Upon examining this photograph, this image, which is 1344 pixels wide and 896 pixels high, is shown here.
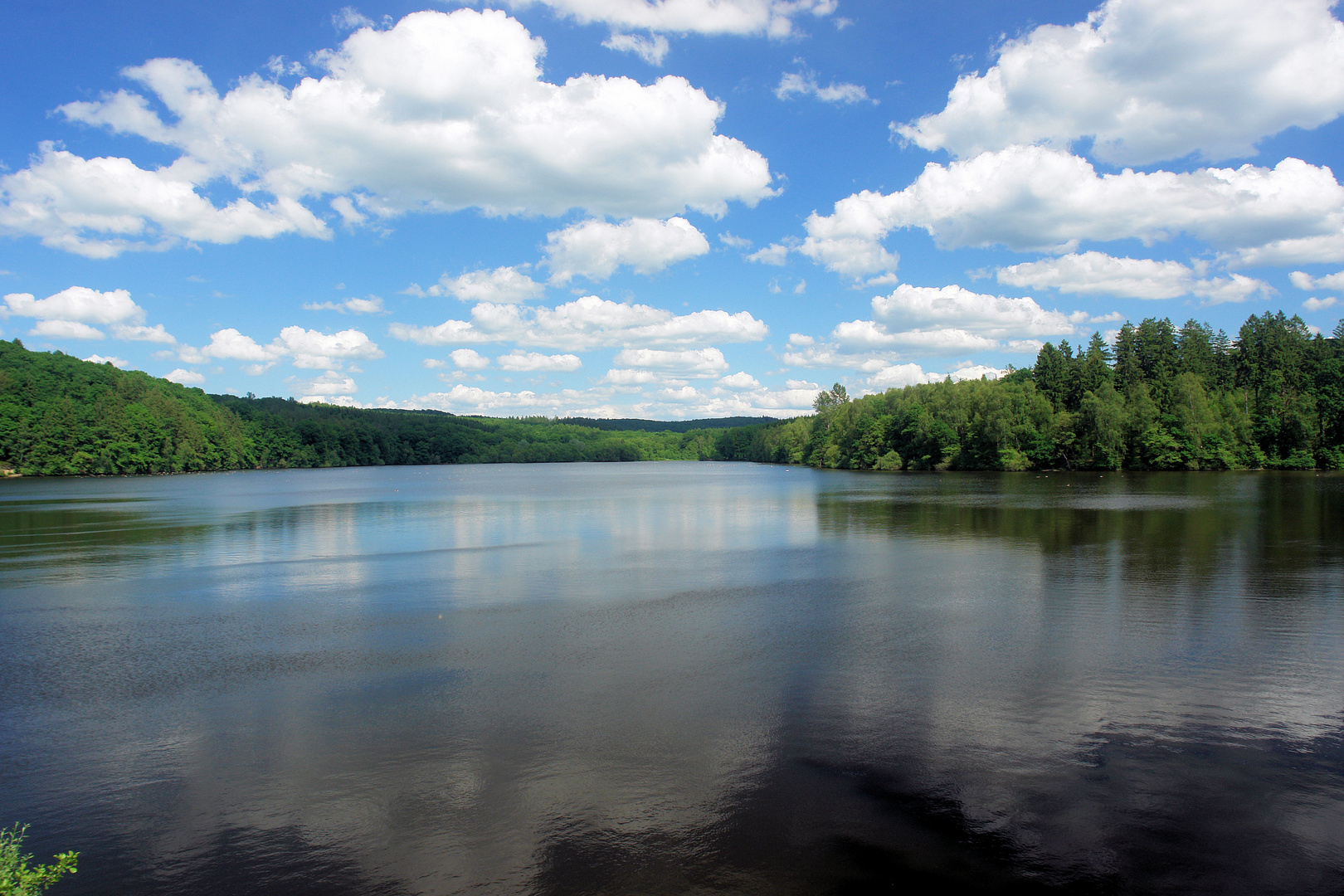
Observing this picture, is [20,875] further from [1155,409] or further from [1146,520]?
[1155,409]

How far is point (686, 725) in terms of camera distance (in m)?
10.9

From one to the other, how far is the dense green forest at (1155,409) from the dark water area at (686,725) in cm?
7707

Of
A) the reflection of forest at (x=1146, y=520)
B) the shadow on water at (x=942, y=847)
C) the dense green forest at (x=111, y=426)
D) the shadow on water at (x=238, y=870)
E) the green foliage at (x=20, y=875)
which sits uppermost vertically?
the dense green forest at (x=111, y=426)

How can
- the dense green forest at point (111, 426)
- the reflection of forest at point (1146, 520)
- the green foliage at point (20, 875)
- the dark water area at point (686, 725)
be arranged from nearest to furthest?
the green foliage at point (20, 875), the dark water area at point (686, 725), the reflection of forest at point (1146, 520), the dense green forest at point (111, 426)

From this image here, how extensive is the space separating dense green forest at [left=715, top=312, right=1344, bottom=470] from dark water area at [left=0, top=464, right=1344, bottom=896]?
7707 centimetres

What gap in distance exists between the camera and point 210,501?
60406 mm

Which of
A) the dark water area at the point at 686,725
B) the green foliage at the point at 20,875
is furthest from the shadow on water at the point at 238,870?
the green foliage at the point at 20,875

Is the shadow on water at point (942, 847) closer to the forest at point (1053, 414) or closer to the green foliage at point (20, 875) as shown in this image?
the green foliage at point (20, 875)

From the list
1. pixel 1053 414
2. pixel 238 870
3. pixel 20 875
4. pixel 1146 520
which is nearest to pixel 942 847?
pixel 238 870

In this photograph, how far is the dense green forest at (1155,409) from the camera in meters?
90.5

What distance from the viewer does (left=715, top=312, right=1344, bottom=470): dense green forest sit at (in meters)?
90.5

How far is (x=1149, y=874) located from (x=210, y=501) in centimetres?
6845

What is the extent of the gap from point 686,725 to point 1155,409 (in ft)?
345

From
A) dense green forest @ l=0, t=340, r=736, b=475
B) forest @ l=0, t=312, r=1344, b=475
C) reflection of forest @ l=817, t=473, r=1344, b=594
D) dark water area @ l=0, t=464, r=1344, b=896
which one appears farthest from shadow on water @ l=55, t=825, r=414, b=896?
dense green forest @ l=0, t=340, r=736, b=475
